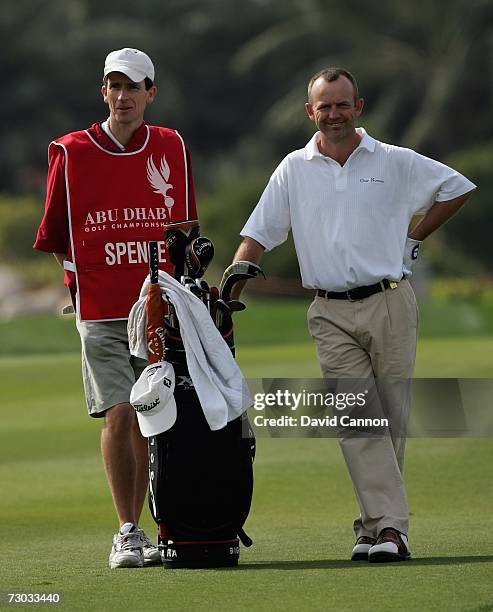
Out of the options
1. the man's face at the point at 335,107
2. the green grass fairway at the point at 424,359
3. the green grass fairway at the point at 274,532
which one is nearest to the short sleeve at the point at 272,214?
the man's face at the point at 335,107

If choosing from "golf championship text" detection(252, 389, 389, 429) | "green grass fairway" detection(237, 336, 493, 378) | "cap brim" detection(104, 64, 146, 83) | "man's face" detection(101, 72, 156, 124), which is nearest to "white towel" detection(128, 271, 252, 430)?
"golf championship text" detection(252, 389, 389, 429)

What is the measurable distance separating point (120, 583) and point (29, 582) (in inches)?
12.8

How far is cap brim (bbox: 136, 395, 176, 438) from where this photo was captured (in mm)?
6324

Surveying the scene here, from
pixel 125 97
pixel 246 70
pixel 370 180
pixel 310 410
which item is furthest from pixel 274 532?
pixel 246 70

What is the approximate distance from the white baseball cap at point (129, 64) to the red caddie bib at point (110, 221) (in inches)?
12.2

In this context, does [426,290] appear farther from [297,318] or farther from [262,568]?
[262,568]

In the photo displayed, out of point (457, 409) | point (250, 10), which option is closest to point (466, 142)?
point (250, 10)

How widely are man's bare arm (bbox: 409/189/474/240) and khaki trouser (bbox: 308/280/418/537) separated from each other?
0.23 meters

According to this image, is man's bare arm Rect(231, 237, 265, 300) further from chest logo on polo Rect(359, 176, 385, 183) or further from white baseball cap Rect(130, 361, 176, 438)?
white baseball cap Rect(130, 361, 176, 438)

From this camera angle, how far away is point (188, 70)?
6222 cm

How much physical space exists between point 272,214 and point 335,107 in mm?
515

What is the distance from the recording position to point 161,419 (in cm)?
633

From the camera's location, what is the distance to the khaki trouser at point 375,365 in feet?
22.1

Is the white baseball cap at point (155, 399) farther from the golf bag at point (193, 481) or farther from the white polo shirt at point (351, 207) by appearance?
the white polo shirt at point (351, 207)
